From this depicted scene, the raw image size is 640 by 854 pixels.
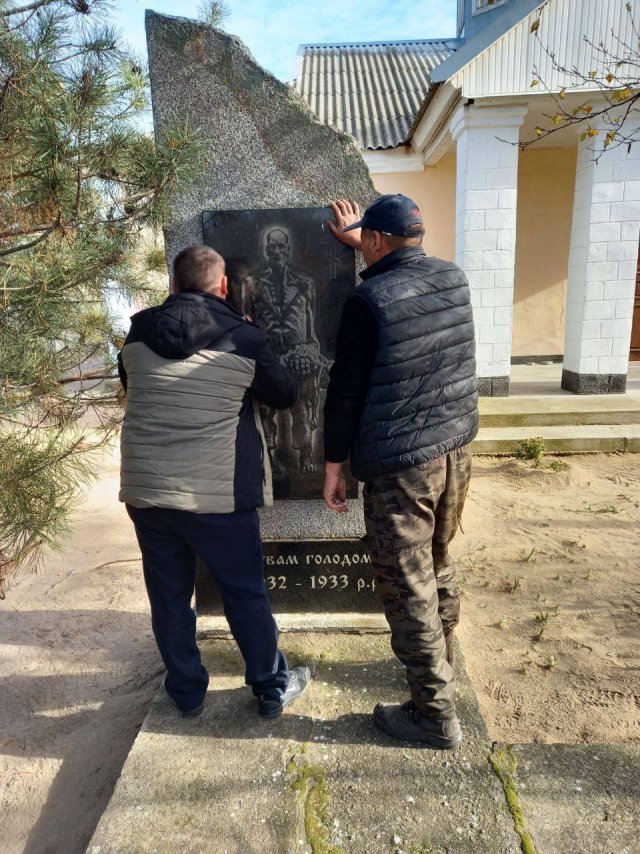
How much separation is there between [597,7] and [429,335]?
223 inches

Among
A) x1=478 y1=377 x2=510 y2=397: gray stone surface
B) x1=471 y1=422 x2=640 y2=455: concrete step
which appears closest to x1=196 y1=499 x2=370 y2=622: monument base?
x1=471 y1=422 x2=640 y2=455: concrete step

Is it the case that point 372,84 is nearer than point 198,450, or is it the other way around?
point 198,450

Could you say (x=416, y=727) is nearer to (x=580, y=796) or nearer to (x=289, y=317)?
(x=580, y=796)

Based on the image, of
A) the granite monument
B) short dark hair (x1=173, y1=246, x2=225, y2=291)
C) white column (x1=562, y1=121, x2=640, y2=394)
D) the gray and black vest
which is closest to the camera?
the gray and black vest

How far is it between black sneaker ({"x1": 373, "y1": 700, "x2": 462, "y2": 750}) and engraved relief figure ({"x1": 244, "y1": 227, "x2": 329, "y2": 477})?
3.56 feet

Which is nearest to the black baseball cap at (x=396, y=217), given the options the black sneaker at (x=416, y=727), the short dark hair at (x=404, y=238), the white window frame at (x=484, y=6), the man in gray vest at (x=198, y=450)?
the short dark hair at (x=404, y=238)

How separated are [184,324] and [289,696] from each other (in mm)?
1284

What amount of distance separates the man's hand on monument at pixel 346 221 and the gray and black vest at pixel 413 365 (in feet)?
1.69

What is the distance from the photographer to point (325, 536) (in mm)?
2459

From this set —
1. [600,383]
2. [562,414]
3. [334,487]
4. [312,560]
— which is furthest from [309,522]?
[600,383]

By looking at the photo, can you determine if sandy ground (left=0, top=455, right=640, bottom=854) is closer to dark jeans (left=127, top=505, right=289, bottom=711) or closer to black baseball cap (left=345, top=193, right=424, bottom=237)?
dark jeans (left=127, top=505, right=289, bottom=711)

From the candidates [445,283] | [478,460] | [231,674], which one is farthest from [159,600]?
A: [478,460]

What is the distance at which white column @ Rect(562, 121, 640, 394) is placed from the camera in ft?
18.3

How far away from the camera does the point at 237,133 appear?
2.24 m
